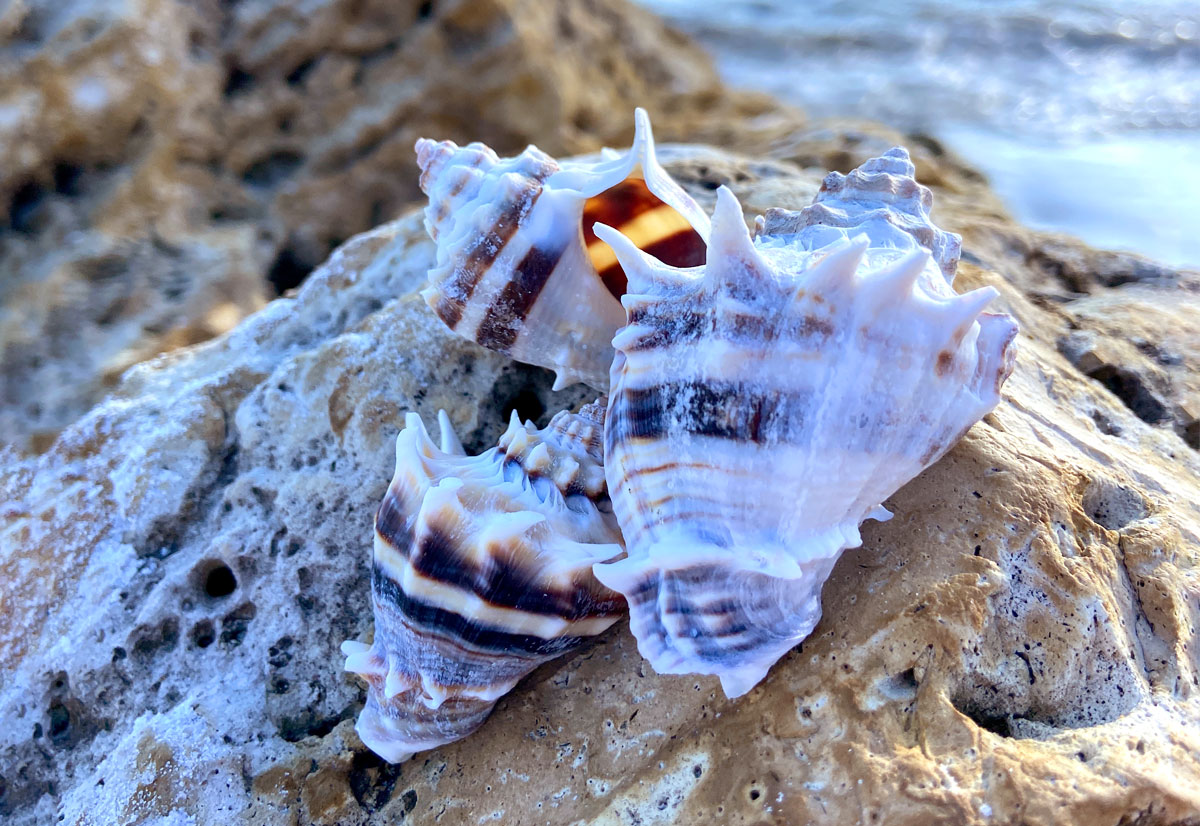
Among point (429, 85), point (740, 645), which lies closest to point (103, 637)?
point (740, 645)

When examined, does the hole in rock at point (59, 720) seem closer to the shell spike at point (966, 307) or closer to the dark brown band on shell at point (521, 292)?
the dark brown band on shell at point (521, 292)

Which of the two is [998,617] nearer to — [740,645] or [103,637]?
[740,645]

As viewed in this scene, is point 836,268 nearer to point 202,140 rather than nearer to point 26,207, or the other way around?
point 202,140

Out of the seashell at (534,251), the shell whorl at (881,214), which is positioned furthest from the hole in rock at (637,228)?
the shell whorl at (881,214)

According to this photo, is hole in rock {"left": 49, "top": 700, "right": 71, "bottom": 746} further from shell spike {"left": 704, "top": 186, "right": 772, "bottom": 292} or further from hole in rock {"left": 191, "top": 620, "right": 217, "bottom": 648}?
shell spike {"left": 704, "top": 186, "right": 772, "bottom": 292}

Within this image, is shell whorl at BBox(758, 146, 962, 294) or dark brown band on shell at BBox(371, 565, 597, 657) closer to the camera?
dark brown band on shell at BBox(371, 565, 597, 657)

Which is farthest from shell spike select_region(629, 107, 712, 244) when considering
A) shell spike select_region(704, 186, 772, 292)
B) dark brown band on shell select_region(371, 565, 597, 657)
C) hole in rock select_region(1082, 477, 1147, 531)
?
hole in rock select_region(1082, 477, 1147, 531)
